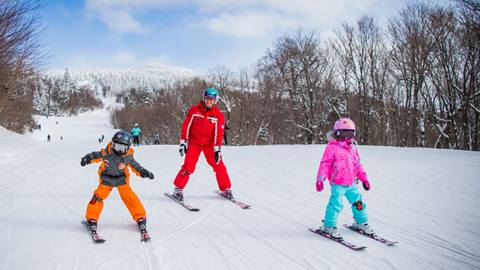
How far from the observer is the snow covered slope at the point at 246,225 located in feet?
11.7

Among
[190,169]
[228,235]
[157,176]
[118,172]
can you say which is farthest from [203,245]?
[157,176]

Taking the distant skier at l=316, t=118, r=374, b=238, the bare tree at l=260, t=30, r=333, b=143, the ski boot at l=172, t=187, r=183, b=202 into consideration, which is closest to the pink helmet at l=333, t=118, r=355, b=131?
the distant skier at l=316, t=118, r=374, b=238

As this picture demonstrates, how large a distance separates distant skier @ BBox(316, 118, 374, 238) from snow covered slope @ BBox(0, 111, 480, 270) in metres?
0.28

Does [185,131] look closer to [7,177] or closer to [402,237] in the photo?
[402,237]

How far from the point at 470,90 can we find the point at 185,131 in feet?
71.9

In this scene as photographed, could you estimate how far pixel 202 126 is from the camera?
6168 millimetres

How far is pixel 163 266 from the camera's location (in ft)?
11.2

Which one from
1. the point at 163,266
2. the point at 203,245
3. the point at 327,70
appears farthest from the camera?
the point at 327,70

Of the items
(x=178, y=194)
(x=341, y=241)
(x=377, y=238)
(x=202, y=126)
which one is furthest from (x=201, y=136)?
(x=377, y=238)

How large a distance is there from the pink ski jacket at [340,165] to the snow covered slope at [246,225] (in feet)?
2.62

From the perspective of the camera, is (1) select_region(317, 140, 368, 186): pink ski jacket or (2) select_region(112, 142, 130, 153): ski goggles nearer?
(1) select_region(317, 140, 368, 186): pink ski jacket

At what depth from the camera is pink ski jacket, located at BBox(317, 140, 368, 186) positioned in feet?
13.7

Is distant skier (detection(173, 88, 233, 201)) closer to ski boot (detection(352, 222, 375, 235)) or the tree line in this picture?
ski boot (detection(352, 222, 375, 235))

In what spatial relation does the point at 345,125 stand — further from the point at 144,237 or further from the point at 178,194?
the point at 178,194
